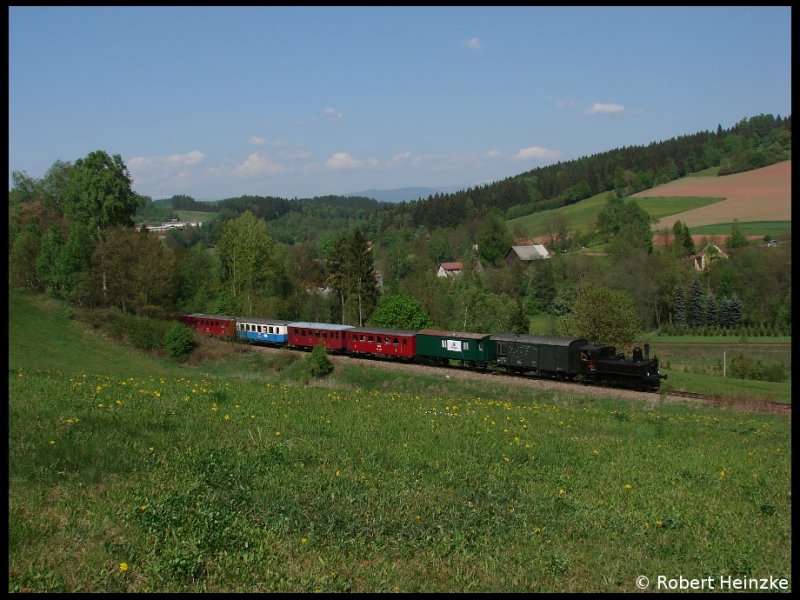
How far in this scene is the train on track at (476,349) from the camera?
3697 cm

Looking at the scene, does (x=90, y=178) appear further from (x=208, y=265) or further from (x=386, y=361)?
(x=386, y=361)

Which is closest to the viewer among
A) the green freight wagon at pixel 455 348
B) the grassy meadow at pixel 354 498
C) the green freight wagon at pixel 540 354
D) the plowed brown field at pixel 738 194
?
the grassy meadow at pixel 354 498

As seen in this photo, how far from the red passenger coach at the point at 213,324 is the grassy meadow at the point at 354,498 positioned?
36.5m

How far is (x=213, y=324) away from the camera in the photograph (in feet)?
182

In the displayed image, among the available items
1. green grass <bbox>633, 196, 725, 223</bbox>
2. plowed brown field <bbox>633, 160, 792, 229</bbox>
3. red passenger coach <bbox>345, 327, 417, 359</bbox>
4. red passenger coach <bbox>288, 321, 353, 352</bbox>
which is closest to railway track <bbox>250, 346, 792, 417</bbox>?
red passenger coach <bbox>345, 327, 417, 359</bbox>

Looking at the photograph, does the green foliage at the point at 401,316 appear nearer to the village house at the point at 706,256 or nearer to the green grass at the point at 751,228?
the village house at the point at 706,256

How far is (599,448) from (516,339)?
25.9 m

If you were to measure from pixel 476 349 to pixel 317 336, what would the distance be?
1370cm

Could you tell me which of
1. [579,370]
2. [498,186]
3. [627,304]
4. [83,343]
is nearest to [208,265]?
[83,343]

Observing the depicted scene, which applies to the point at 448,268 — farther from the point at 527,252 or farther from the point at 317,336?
the point at 317,336

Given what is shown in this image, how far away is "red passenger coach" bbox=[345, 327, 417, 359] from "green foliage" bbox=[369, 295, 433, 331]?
8.93 m

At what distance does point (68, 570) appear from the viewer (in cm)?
722

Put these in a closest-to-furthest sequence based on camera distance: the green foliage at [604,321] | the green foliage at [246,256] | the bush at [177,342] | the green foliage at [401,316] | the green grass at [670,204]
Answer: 1. the bush at [177,342]
2. the green foliage at [604,321]
3. the green foliage at [401,316]
4. the green foliage at [246,256]
5. the green grass at [670,204]

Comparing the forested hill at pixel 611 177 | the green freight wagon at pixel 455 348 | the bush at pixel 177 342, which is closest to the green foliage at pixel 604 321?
the green freight wagon at pixel 455 348
